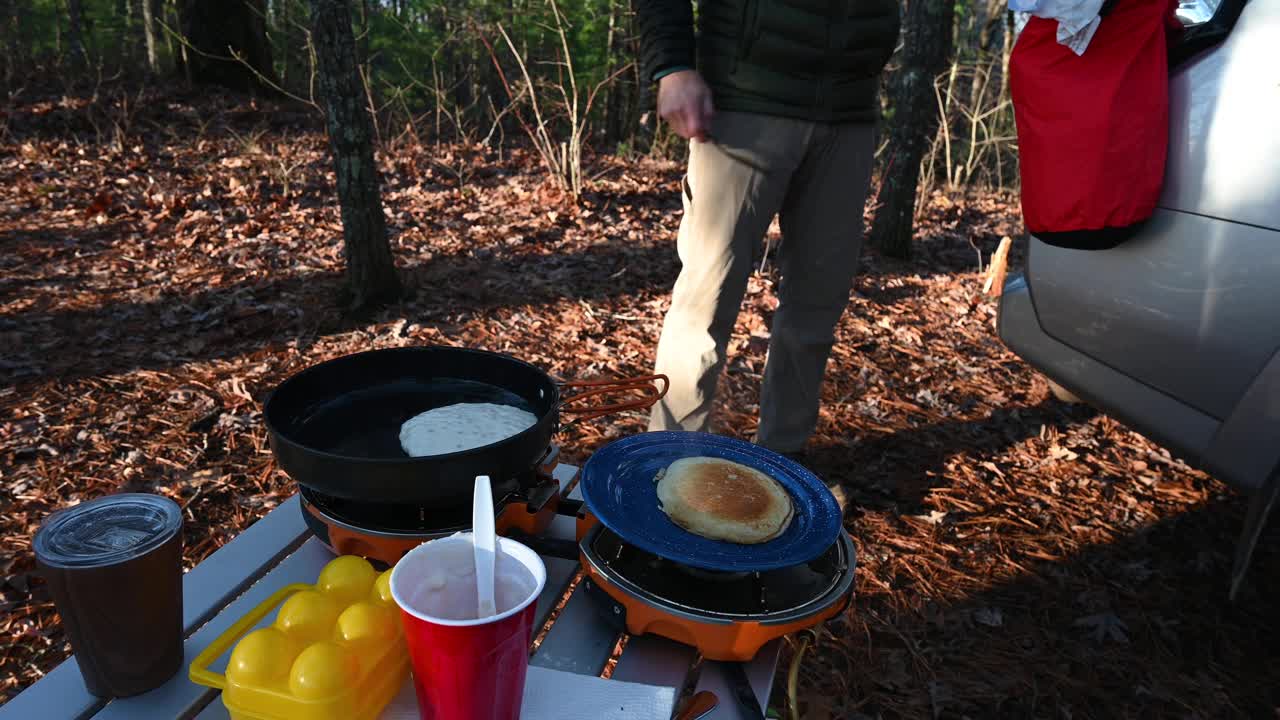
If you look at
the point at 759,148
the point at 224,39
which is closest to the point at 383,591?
the point at 759,148

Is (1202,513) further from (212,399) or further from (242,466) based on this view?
(212,399)

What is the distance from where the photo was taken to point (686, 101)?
7.82 ft

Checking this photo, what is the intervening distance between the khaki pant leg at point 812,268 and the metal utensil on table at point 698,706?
6.12 feet

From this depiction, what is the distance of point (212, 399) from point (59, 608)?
2.78 m

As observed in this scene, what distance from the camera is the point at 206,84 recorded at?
31.0 ft

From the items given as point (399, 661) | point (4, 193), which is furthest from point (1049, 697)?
point (4, 193)

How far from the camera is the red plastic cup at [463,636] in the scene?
3.18 feet

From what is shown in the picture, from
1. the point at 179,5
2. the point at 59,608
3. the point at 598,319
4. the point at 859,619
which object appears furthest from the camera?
the point at 179,5

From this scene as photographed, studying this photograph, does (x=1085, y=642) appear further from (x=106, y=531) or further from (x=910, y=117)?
(x=910, y=117)

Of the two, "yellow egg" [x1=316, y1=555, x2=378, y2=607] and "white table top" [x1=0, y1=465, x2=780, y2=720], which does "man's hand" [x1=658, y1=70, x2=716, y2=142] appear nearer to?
"white table top" [x1=0, y1=465, x2=780, y2=720]

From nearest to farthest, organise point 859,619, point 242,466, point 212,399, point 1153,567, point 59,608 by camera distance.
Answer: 1. point 59,608
2. point 859,619
3. point 1153,567
4. point 242,466
5. point 212,399

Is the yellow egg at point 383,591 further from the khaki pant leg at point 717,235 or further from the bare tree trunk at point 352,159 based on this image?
the bare tree trunk at point 352,159

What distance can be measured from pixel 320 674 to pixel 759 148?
2068mm

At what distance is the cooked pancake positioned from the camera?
139cm
